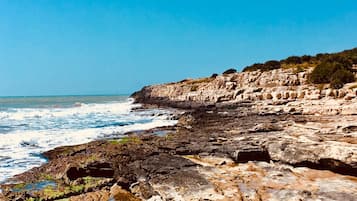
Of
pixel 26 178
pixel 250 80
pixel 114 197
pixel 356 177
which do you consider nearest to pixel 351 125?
pixel 356 177

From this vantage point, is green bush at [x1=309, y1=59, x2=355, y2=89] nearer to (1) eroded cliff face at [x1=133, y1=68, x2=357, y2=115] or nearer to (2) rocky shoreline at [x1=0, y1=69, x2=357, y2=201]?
(1) eroded cliff face at [x1=133, y1=68, x2=357, y2=115]

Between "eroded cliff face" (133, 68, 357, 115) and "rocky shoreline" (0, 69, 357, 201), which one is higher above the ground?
"eroded cliff face" (133, 68, 357, 115)

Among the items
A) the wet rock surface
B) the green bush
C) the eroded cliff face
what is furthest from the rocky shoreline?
the green bush

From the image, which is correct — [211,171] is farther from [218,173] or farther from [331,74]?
[331,74]

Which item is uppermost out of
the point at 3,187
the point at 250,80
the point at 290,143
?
the point at 250,80

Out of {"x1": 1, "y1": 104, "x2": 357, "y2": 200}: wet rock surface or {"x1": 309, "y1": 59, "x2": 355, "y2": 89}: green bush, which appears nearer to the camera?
{"x1": 1, "y1": 104, "x2": 357, "y2": 200}: wet rock surface

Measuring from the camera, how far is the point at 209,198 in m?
9.22

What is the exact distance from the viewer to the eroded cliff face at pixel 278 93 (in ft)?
89.5

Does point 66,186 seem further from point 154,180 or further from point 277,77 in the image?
point 277,77

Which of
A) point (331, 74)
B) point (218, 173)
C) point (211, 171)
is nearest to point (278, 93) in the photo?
point (331, 74)

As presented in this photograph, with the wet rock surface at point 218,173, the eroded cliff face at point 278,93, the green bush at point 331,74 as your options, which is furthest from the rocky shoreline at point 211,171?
the green bush at point 331,74

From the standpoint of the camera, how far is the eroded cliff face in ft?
89.5

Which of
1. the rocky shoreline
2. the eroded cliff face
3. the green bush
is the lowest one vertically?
the rocky shoreline

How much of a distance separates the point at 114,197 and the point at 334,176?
7.11 meters
